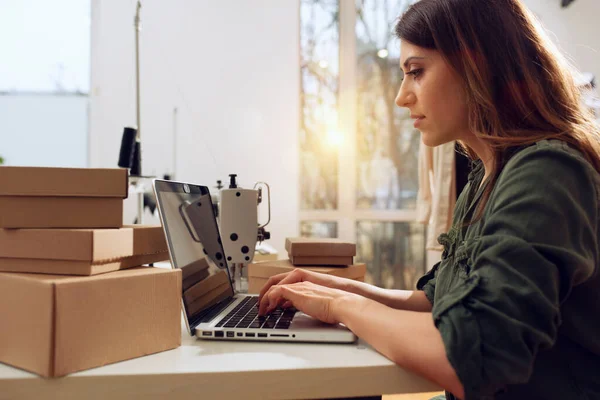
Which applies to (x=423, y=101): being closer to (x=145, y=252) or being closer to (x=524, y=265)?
(x=524, y=265)

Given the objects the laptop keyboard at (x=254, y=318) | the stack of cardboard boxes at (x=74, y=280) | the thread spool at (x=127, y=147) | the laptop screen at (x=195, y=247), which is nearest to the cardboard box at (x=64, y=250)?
the stack of cardboard boxes at (x=74, y=280)

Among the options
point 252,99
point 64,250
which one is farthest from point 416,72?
point 252,99

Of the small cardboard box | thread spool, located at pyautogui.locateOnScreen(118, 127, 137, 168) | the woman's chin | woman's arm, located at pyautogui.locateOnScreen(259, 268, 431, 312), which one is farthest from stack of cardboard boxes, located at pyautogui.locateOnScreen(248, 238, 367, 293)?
thread spool, located at pyautogui.locateOnScreen(118, 127, 137, 168)

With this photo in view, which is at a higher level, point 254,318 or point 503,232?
point 503,232

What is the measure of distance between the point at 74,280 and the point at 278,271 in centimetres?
60

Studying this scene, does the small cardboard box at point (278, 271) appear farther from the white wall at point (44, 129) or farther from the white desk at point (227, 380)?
the white wall at point (44, 129)

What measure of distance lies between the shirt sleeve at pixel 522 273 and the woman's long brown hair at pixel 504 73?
0.15 meters

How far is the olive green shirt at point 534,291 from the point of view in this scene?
2.00 feet

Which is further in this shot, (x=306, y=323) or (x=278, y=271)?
(x=278, y=271)

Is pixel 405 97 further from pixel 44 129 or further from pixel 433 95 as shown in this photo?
pixel 44 129

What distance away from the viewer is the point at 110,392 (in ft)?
2.21

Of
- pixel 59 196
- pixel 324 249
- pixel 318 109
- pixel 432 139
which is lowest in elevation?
pixel 324 249

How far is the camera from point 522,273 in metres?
0.62

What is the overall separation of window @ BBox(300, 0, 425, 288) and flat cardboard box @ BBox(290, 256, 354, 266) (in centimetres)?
249
